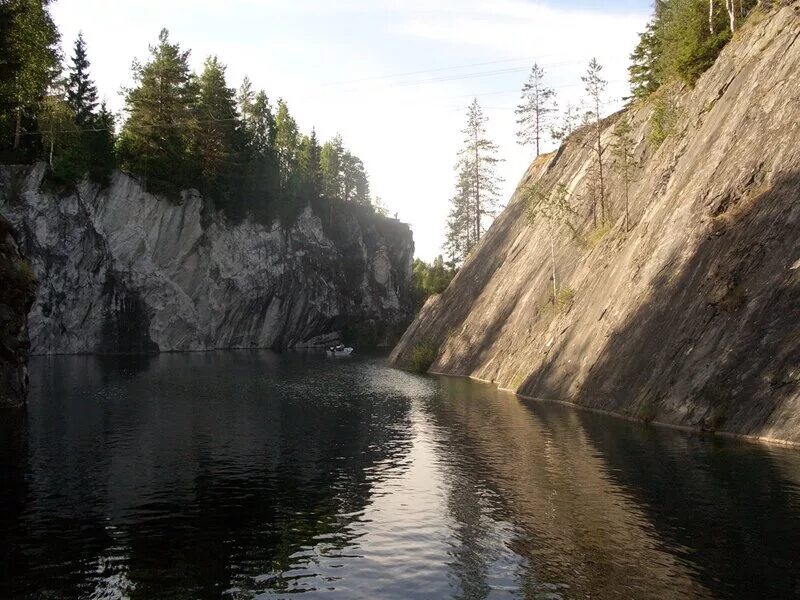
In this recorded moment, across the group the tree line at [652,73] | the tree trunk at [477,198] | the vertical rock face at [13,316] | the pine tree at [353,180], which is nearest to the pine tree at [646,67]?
the tree line at [652,73]

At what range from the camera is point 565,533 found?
1797 cm

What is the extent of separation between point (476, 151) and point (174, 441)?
69335 mm

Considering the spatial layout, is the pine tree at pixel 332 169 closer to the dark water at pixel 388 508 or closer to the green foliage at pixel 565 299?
the green foliage at pixel 565 299

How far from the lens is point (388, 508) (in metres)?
20.6

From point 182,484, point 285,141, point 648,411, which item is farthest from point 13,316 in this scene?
point 285,141

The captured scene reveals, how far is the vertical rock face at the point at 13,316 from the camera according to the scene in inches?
1484

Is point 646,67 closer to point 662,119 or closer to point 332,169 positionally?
point 662,119

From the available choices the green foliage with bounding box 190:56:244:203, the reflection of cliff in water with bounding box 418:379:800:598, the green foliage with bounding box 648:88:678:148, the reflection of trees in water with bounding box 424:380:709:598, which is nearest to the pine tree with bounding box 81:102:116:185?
the green foliage with bounding box 190:56:244:203

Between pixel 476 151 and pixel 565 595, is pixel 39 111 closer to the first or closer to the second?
pixel 476 151

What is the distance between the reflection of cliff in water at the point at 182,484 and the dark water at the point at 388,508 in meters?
0.09

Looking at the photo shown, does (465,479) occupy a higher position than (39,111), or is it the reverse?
(39,111)

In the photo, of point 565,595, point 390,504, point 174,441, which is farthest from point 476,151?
point 565,595

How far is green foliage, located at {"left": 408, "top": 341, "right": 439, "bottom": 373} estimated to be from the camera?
227 ft

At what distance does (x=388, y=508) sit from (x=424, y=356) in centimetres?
4867
